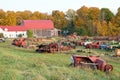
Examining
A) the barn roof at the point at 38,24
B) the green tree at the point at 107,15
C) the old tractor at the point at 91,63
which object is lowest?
the old tractor at the point at 91,63

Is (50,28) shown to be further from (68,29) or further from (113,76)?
(113,76)

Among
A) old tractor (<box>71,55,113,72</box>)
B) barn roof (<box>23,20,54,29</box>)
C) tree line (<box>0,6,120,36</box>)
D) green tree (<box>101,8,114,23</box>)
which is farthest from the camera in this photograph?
barn roof (<box>23,20,54,29</box>)

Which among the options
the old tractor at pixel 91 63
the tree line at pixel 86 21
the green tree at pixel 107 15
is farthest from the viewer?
the green tree at pixel 107 15

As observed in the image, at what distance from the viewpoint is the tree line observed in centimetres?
9244

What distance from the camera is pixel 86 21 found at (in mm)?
101438

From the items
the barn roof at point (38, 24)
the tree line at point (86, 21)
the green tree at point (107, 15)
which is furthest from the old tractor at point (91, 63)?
the barn roof at point (38, 24)

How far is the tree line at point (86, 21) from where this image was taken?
9244cm

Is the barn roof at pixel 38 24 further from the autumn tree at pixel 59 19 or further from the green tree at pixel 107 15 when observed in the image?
the green tree at pixel 107 15

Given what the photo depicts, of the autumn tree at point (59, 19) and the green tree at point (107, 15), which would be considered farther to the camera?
the autumn tree at point (59, 19)

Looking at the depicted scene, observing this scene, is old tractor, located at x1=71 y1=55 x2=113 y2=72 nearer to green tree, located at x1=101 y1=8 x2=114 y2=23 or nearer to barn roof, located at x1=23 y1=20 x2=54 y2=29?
green tree, located at x1=101 y1=8 x2=114 y2=23

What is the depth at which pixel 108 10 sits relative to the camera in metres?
105

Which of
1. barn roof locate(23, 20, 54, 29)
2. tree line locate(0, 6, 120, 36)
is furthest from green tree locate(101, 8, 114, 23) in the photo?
barn roof locate(23, 20, 54, 29)

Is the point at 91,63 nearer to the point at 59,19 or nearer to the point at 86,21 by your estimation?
the point at 86,21

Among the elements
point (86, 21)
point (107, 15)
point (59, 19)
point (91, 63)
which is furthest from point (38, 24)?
point (91, 63)
